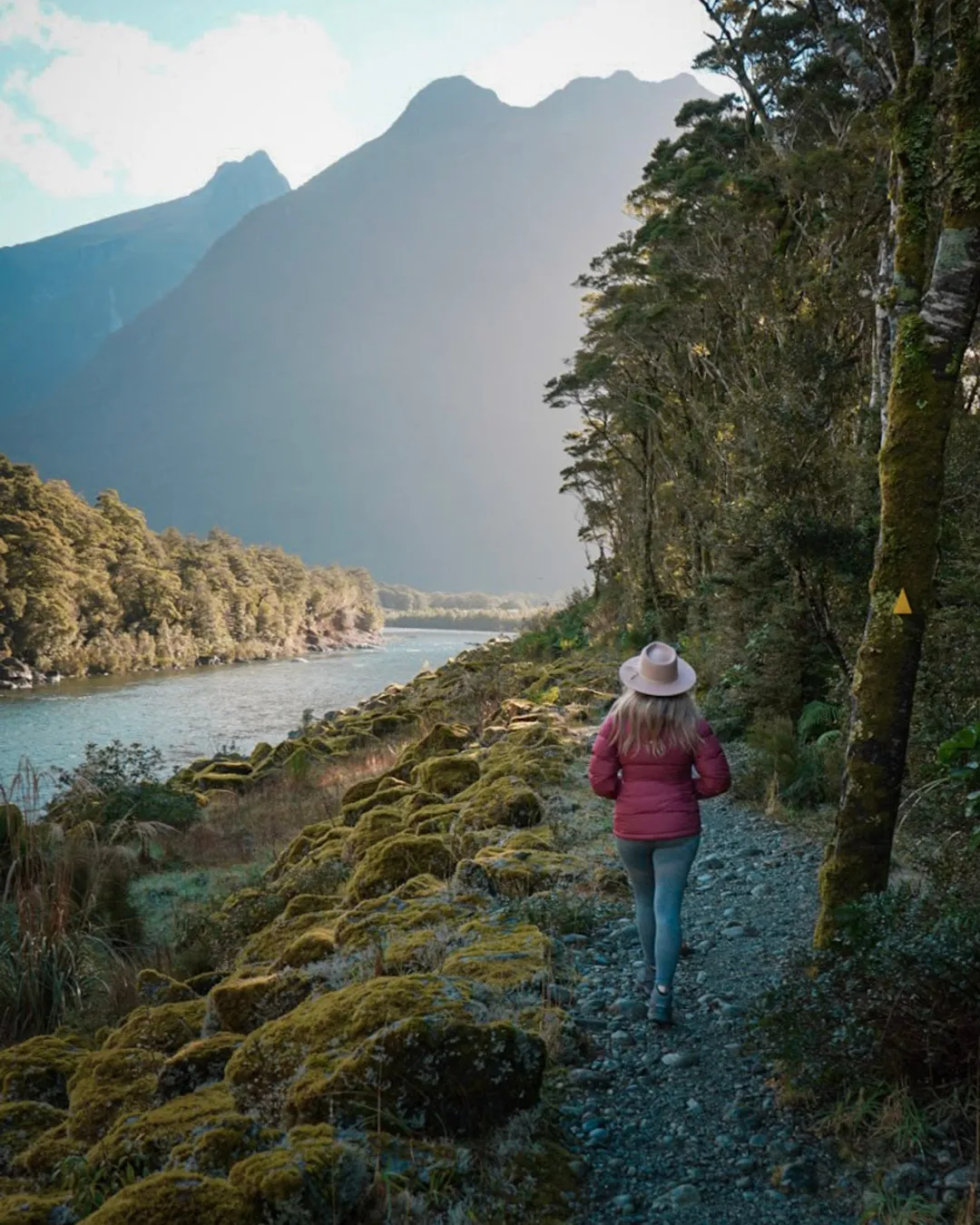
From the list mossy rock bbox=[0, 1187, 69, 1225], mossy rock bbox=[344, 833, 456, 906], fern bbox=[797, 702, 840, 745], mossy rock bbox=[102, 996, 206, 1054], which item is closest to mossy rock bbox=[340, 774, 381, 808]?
mossy rock bbox=[344, 833, 456, 906]

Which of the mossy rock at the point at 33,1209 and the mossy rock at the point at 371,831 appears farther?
the mossy rock at the point at 371,831

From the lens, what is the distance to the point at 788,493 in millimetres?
8961

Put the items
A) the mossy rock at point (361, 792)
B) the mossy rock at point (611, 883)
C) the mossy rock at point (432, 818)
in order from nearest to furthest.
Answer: the mossy rock at point (611, 883) < the mossy rock at point (432, 818) < the mossy rock at point (361, 792)

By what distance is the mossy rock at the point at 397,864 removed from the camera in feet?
21.2

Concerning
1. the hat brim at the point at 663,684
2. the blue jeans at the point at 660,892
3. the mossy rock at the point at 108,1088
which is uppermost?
the hat brim at the point at 663,684

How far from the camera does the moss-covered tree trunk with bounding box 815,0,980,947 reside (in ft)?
11.8

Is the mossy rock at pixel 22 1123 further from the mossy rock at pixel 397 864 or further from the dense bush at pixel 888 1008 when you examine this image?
the dense bush at pixel 888 1008

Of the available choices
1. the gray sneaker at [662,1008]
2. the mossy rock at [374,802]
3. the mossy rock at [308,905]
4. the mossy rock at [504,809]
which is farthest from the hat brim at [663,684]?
the mossy rock at [374,802]

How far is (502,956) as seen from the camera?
15.1 ft

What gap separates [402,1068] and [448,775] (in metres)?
6.77

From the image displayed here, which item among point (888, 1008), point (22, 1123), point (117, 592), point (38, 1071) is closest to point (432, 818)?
point (38, 1071)

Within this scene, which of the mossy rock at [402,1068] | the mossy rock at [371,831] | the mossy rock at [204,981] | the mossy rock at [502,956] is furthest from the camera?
the mossy rock at [371,831]

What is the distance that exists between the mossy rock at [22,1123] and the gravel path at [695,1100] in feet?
7.76

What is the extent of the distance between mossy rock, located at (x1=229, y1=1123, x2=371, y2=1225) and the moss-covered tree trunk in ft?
7.34
